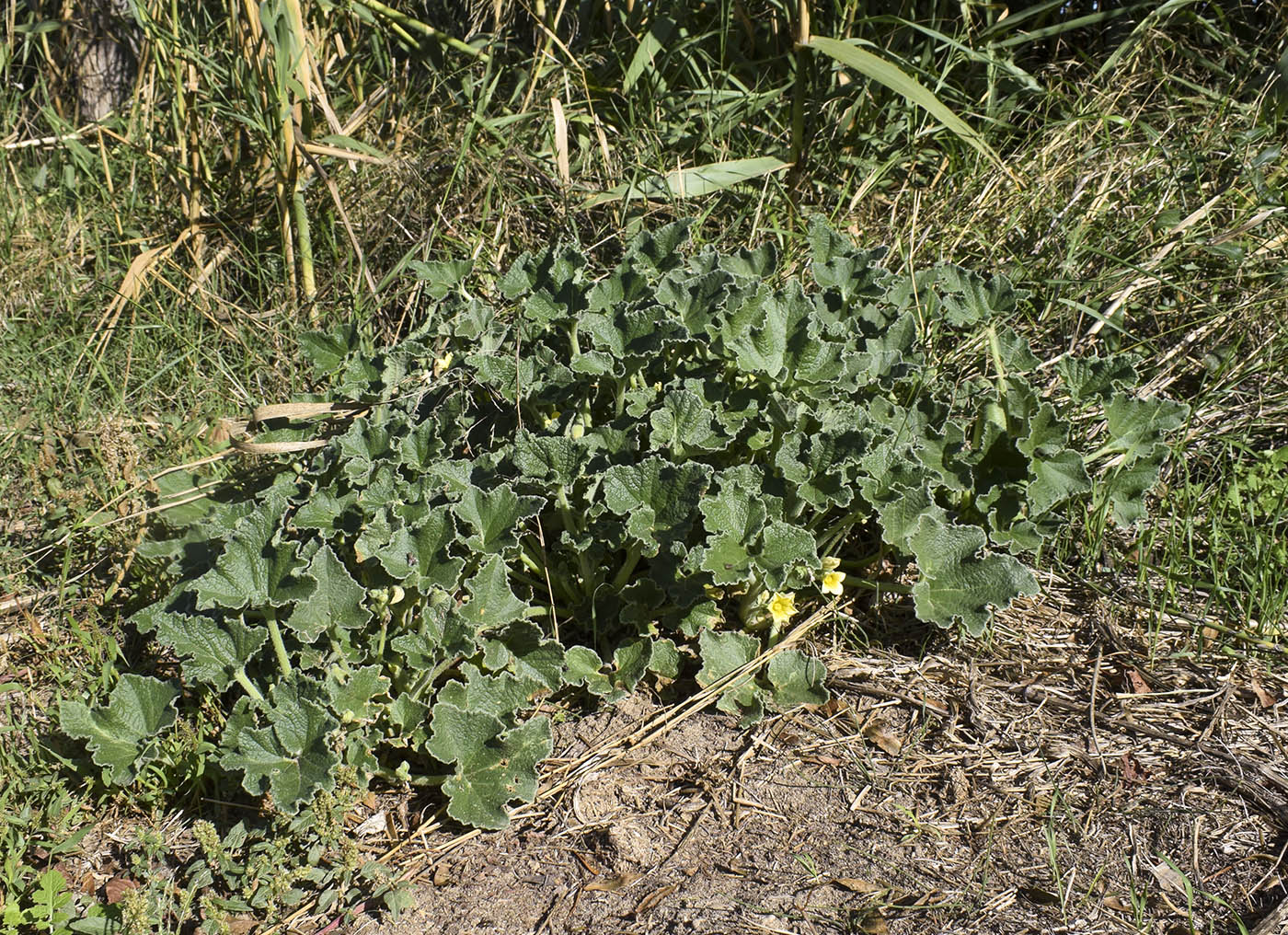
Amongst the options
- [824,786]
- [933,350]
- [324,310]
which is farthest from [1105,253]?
[324,310]

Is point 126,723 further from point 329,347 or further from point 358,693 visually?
point 329,347

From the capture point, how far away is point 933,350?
3.26 metres

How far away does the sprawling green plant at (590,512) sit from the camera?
7.21ft

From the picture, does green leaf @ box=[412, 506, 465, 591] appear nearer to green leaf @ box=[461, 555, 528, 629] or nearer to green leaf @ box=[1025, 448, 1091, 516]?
green leaf @ box=[461, 555, 528, 629]

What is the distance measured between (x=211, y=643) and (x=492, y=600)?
557mm

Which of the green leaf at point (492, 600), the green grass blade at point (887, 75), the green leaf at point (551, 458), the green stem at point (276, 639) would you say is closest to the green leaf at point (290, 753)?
the green stem at point (276, 639)

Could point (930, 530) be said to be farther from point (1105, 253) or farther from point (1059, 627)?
point (1105, 253)

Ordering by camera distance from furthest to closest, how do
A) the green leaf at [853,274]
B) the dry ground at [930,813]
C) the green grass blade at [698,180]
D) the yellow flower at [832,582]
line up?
1. the green grass blade at [698,180]
2. the green leaf at [853,274]
3. the yellow flower at [832,582]
4. the dry ground at [930,813]

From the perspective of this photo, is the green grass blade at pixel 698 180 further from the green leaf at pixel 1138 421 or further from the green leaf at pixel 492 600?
the green leaf at pixel 492 600

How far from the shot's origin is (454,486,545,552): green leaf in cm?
235

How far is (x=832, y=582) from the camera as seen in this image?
8.29 ft

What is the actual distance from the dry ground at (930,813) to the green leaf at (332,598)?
469 millimetres

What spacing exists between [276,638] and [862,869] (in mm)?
1207

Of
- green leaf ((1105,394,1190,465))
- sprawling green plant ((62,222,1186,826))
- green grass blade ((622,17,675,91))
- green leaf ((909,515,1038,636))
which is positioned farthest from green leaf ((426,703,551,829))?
green grass blade ((622,17,675,91))
